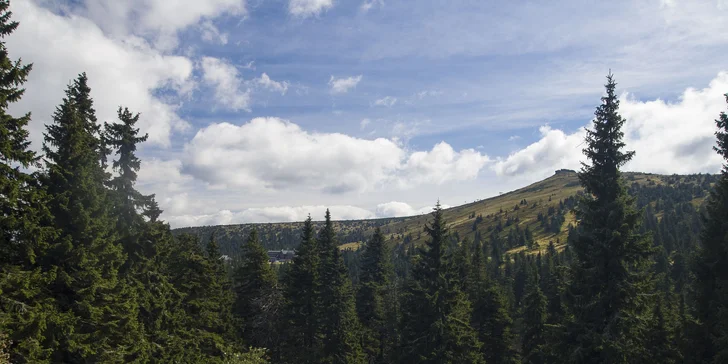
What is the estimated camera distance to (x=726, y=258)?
24.0 m

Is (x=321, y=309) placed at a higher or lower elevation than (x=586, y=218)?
lower

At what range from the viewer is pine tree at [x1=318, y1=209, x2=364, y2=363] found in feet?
147

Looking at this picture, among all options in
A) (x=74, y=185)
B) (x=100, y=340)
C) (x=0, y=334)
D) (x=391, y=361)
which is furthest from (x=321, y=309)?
(x=0, y=334)

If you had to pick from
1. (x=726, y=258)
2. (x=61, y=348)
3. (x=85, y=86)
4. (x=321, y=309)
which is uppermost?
(x=85, y=86)

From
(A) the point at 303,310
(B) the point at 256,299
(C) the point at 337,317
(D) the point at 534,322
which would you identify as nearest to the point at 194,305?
(B) the point at 256,299

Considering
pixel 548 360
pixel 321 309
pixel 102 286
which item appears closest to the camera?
pixel 102 286

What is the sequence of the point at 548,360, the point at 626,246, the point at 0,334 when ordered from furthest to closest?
the point at 548,360 → the point at 626,246 → the point at 0,334

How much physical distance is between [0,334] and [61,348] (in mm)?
6046

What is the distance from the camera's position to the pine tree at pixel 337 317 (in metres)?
44.9

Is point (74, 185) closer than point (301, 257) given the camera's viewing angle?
Yes

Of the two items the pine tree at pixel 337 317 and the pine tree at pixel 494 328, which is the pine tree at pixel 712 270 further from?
the pine tree at pixel 337 317

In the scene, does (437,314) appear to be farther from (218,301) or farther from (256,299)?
(218,301)

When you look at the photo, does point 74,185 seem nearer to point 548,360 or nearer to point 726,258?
point 726,258

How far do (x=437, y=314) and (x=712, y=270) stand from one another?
2013cm
